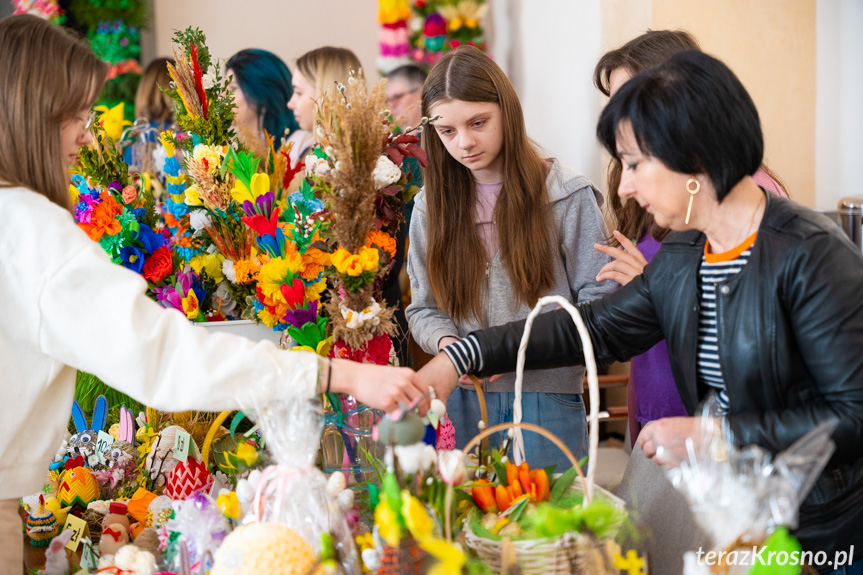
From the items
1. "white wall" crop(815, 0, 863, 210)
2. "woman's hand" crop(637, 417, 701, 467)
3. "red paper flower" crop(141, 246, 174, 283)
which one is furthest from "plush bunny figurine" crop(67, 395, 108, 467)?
"white wall" crop(815, 0, 863, 210)

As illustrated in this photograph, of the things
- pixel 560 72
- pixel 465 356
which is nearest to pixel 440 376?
pixel 465 356

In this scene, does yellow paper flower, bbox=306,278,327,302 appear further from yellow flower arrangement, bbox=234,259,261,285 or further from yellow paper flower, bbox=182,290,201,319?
yellow paper flower, bbox=182,290,201,319

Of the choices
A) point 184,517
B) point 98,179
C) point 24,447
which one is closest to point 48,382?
point 24,447

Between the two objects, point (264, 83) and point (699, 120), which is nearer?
point (699, 120)

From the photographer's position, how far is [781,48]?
10.7 ft

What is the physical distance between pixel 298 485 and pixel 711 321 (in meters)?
0.75

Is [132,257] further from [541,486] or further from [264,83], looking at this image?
[264,83]

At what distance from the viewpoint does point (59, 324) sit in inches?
46.9

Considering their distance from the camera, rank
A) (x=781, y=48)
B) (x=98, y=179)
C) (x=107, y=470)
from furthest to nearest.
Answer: (x=781, y=48) → (x=98, y=179) → (x=107, y=470)

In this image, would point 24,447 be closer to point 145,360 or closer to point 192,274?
point 145,360

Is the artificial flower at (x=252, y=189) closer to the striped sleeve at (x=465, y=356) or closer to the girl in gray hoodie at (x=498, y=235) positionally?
the girl in gray hoodie at (x=498, y=235)

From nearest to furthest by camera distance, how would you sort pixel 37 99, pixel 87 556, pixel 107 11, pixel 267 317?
pixel 37 99
pixel 87 556
pixel 267 317
pixel 107 11

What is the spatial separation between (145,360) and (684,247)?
0.96m

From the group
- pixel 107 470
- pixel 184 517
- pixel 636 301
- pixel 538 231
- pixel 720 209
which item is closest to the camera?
pixel 184 517
